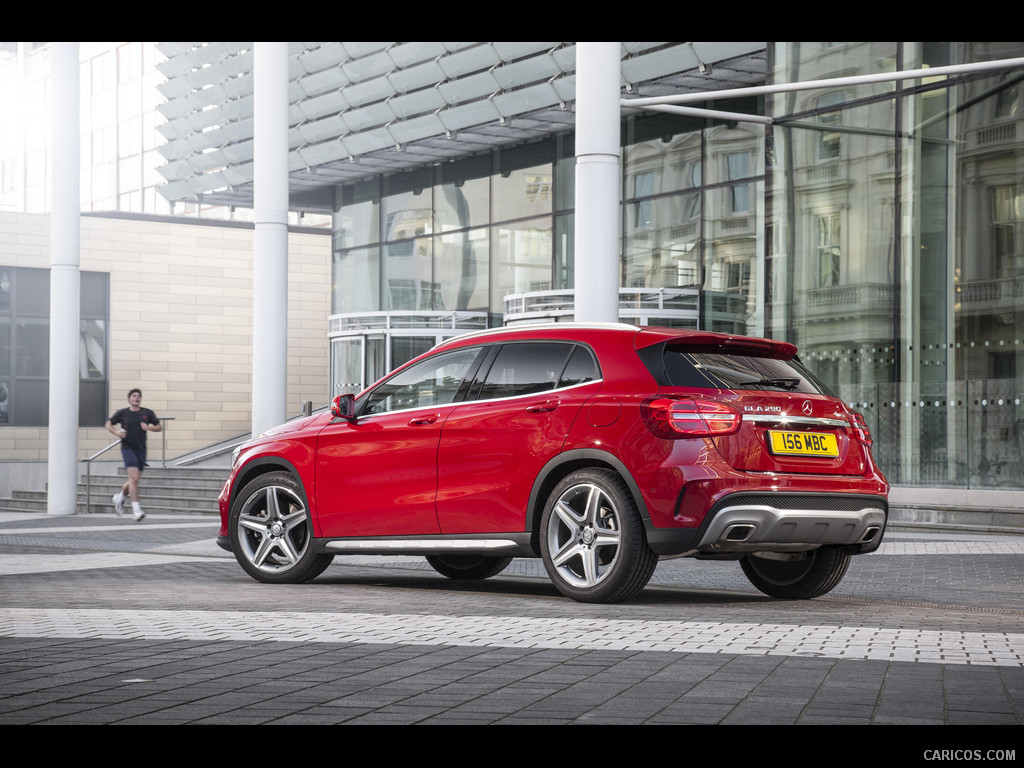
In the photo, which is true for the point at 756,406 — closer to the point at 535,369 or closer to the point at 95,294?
the point at 535,369

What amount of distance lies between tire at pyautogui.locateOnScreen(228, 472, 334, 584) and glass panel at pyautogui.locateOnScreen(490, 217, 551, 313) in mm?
20221

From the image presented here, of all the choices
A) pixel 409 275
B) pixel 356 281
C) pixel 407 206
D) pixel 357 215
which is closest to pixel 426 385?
pixel 409 275

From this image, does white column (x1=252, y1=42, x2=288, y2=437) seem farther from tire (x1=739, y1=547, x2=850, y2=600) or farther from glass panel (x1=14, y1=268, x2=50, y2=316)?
glass panel (x1=14, y1=268, x2=50, y2=316)

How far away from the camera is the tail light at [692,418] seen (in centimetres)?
756

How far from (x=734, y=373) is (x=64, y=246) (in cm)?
1499

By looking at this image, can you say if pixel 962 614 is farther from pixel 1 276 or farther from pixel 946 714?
pixel 1 276

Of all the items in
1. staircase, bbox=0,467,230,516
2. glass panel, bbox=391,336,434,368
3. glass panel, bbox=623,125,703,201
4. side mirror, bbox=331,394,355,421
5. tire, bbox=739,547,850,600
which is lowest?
staircase, bbox=0,467,230,516

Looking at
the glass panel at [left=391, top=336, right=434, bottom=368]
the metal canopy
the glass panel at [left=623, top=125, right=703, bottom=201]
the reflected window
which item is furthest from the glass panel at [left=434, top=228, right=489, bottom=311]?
the reflected window

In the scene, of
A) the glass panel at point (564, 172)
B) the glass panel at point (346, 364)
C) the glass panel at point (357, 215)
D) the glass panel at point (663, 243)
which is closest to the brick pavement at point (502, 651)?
the glass panel at point (663, 243)

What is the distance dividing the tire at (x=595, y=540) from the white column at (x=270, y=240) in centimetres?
927

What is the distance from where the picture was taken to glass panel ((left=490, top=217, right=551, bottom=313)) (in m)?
29.9

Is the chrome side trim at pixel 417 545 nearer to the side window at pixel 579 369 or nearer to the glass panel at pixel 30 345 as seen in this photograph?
the side window at pixel 579 369

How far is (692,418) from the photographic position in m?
7.59

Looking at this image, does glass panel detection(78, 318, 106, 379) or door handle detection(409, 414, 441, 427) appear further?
glass panel detection(78, 318, 106, 379)
